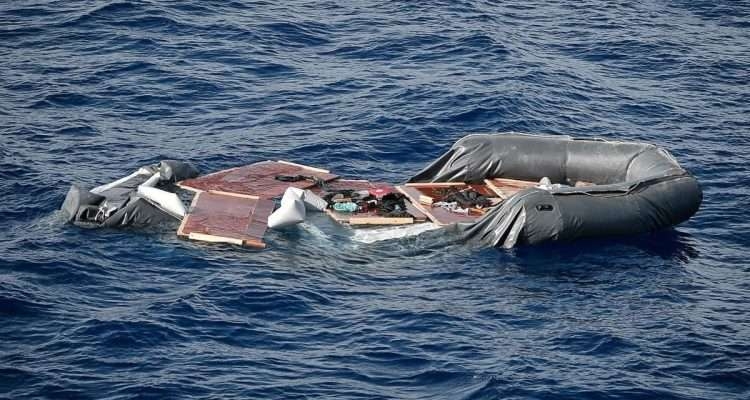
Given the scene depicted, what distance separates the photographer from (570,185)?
82.1 ft

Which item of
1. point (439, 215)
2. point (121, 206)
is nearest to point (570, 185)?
point (439, 215)

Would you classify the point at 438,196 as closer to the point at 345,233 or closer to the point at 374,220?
the point at 374,220

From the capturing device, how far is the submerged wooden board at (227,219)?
72.5ft

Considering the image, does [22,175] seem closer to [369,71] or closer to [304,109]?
[304,109]

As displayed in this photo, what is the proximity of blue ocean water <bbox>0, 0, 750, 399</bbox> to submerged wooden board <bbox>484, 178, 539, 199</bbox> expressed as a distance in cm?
248

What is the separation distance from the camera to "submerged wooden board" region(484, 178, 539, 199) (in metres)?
24.6

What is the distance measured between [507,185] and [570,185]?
1.35 m

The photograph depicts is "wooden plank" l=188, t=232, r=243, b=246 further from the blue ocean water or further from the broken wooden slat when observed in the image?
the broken wooden slat

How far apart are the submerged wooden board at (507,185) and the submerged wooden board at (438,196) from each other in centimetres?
15

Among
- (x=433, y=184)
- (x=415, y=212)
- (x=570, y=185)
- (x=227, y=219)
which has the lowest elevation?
(x=227, y=219)

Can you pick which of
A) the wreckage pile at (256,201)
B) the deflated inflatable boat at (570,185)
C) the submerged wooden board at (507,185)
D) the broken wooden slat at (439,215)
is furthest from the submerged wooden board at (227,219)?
the submerged wooden board at (507,185)

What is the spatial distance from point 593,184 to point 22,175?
12.5m

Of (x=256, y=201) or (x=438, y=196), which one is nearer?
(x=256, y=201)

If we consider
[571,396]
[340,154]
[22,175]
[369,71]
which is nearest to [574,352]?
[571,396]
